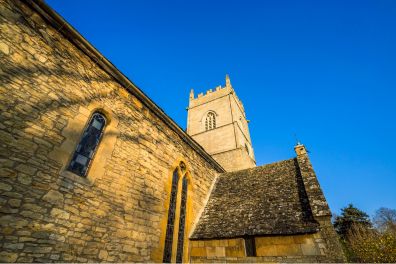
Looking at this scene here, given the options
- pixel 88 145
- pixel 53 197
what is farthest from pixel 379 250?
pixel 53 197

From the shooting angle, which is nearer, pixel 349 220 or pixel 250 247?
pixel 250 247

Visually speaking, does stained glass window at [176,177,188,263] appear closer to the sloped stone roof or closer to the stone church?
the stone church

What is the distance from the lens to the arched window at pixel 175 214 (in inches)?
275

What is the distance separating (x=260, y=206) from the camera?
8195 mm

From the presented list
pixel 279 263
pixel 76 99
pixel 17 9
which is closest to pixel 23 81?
pixel 76 99

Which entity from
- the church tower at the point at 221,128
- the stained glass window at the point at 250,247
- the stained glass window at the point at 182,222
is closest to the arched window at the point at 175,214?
the stained glass window at the point at 182,222

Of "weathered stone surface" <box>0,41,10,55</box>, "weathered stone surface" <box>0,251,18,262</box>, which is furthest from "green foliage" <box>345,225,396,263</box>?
"weathered stone surface" <box>0,41,10,55</box>

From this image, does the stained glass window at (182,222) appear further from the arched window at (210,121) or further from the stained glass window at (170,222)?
the arched window at (210,121)

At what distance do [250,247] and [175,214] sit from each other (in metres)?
2.92

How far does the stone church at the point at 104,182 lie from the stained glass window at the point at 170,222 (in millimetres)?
53

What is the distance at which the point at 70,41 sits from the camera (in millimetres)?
5797

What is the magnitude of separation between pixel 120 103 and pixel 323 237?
754 centimetres

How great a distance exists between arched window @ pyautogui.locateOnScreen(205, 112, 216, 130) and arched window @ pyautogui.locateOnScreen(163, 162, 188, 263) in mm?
13525

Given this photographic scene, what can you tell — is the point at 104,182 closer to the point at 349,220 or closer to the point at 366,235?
the point at 366,235
